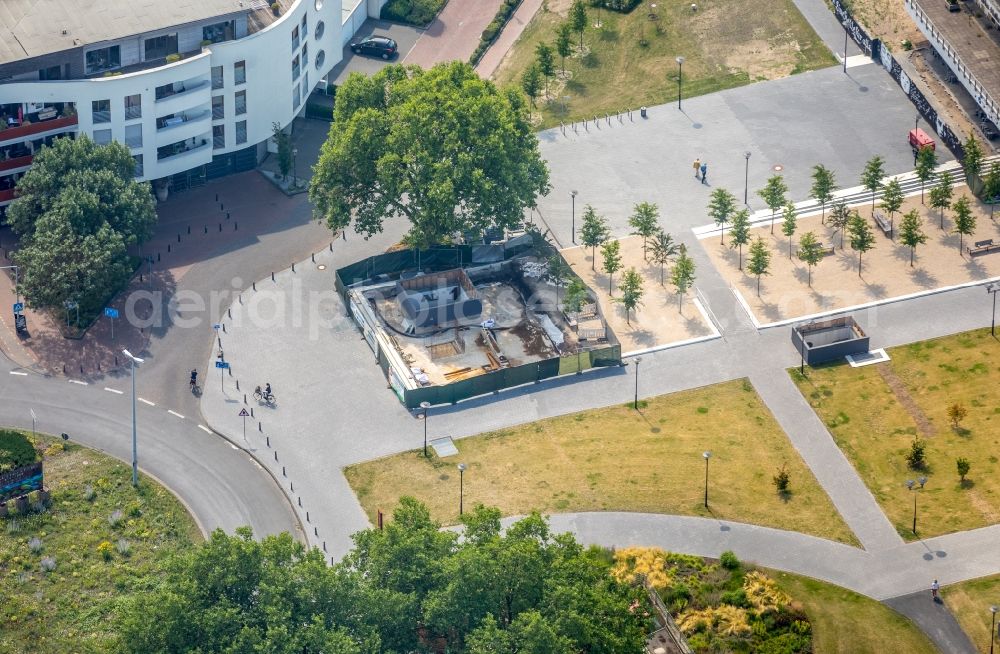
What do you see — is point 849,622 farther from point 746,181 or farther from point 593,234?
point 746,181

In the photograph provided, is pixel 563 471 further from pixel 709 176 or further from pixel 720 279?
pixel 709 176

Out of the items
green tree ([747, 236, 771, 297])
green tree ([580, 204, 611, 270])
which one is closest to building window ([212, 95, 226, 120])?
green tree ([580, 204, 611, 270])

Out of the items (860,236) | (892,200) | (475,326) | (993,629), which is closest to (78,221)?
(475,326)

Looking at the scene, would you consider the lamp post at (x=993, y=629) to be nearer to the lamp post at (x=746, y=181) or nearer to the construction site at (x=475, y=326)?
the construction site at (x=475, y=326)

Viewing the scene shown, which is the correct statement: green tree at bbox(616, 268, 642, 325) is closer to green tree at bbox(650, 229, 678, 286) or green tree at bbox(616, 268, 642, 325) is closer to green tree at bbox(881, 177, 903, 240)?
green tree at bbox(650, 229, 678, 286)

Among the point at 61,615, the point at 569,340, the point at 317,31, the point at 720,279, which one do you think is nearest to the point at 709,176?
the point at 720,279

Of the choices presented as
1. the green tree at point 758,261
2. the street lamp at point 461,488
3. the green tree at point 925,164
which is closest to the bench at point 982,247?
the green tree at point 925,164
